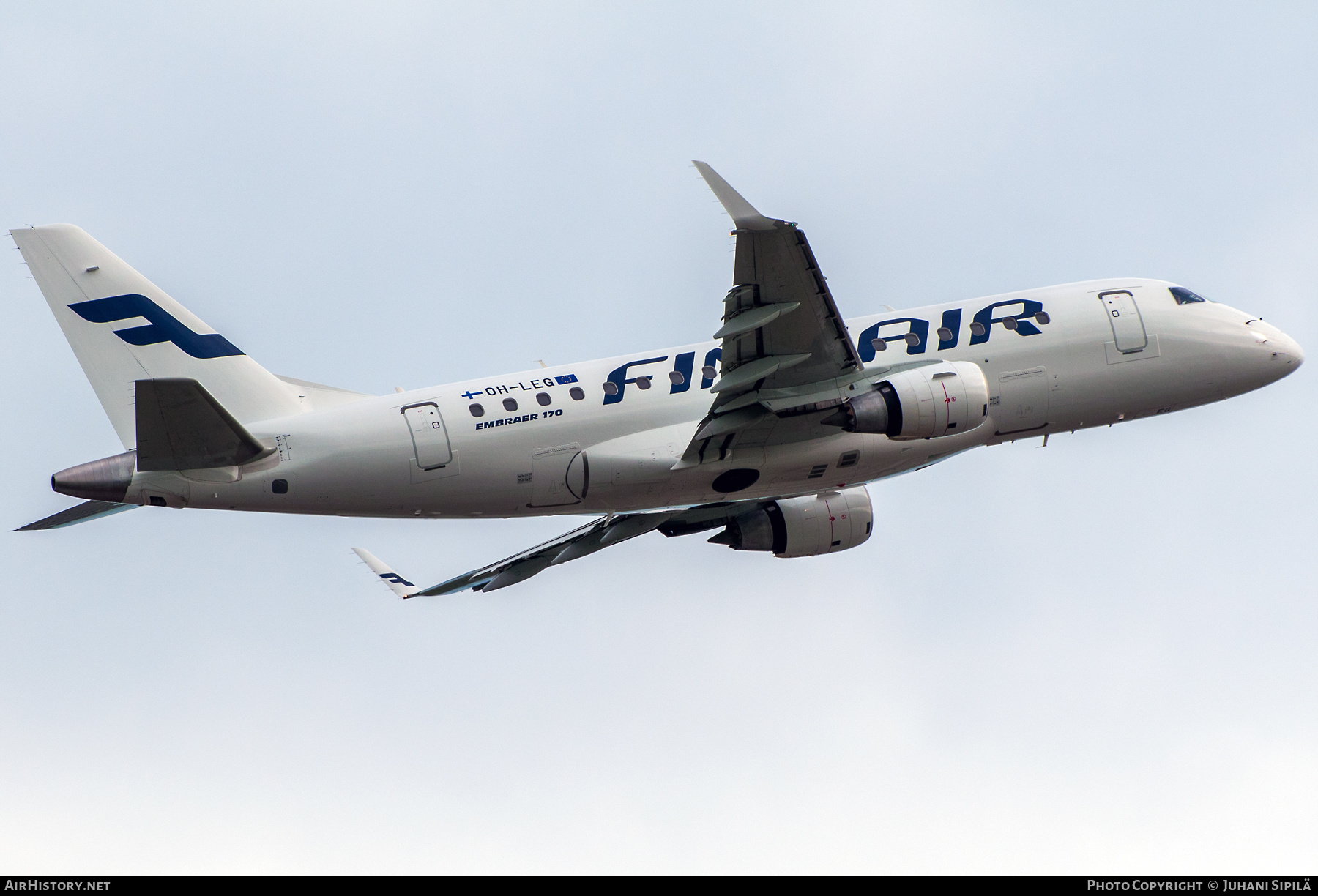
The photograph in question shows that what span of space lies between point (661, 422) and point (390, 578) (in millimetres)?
9111

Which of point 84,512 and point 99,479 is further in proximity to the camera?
point 84,512

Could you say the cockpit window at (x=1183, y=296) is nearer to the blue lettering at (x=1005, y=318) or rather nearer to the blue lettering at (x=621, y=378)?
the blue lettering at (x=1005, y=318)

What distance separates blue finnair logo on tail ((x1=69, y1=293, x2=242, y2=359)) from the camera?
2862 centimetres

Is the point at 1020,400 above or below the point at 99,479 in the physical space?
above

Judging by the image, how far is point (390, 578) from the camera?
115 feet

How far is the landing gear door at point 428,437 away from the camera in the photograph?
93.7 feet

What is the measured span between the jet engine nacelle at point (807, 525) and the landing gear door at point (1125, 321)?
7.09 m

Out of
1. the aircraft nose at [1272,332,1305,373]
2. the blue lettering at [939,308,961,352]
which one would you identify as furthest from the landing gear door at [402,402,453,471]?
the aircraft nose at [1272,332,1305,373]

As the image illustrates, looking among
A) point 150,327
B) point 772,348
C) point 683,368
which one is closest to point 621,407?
point 683,368

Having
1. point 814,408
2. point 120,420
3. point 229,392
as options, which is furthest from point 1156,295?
point 120,420

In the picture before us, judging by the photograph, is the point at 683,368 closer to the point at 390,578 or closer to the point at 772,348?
the point at 772,348

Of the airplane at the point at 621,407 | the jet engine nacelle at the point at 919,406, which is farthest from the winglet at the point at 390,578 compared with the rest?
the jet engine nacelle at the point at 919,406

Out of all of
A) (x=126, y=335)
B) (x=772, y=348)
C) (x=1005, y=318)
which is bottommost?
(x=772, y=348)

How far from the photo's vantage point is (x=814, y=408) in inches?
1128
